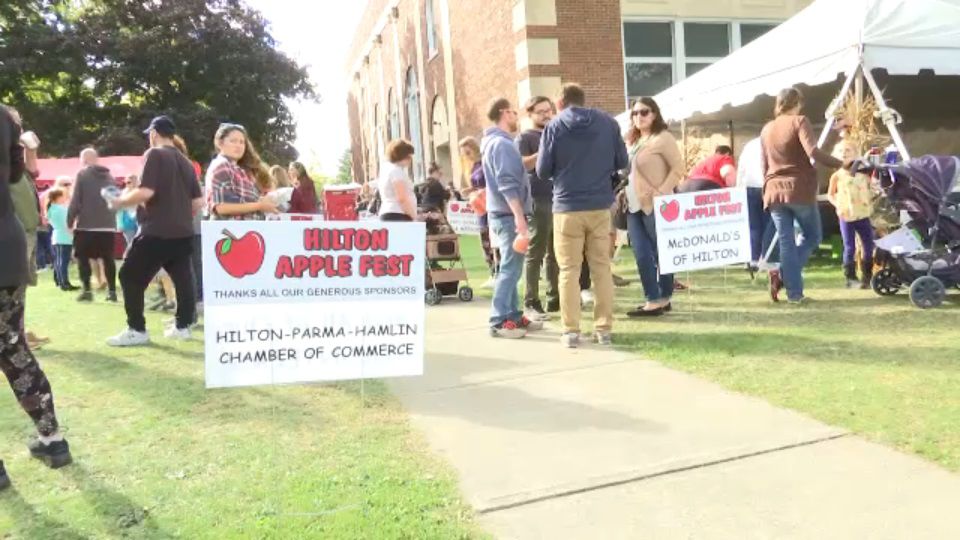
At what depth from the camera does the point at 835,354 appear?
5086mm

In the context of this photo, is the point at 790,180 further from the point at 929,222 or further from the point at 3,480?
the point at 3,480

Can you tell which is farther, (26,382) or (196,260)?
(196,260)

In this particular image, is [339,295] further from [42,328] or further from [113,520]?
[42,328]

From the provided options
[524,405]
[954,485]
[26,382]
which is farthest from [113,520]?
[954,485]

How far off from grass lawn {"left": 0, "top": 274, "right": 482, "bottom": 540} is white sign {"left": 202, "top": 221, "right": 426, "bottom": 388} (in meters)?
0.40

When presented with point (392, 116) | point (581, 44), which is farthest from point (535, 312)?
point (392, 116)

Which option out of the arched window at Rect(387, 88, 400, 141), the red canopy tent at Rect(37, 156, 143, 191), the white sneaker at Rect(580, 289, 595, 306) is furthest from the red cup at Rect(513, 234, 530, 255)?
the arched window at Rect(387, 88, 400, 141)

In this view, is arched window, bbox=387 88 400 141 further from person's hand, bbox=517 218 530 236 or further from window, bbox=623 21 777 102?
person's hand, bbox=517 218 530 236

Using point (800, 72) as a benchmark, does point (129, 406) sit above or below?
below

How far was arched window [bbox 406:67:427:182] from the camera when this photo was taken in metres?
32.8

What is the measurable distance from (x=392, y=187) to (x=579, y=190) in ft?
7.11

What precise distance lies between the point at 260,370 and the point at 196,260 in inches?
199

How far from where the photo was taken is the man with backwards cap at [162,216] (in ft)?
20.4

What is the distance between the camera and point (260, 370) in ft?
12.7
